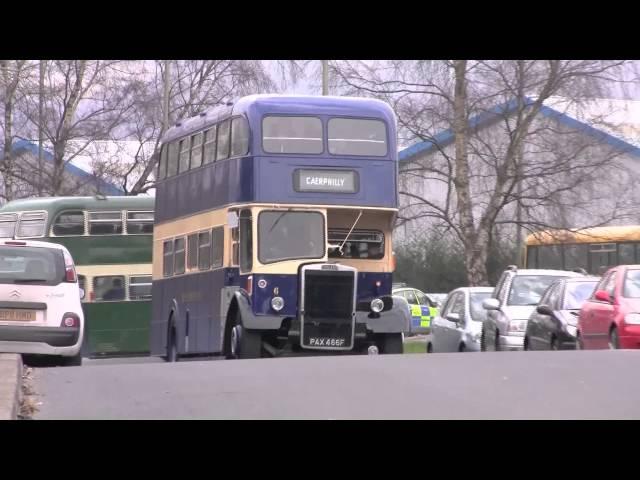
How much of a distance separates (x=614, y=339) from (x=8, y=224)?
18.7 metres

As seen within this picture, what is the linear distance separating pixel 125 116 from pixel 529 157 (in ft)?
51.3

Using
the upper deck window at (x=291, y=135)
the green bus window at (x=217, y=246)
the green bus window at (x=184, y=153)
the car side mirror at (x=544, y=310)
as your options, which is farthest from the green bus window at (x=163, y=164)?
the car side mirror at (x=544, y=310)

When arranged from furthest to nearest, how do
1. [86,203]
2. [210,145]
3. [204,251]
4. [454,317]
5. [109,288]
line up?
[109,288]
[86,203]
[454,317]
[204,251]
[210,145]

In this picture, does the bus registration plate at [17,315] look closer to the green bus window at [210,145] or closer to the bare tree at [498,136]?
the green bus window at [210,145]

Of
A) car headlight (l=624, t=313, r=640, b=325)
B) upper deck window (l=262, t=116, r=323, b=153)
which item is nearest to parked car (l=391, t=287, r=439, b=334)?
upper deck window (l=262, t=116, r=323, b=153)

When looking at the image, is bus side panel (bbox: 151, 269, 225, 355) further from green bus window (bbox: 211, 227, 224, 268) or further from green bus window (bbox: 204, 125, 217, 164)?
green bus window (bbox: 204, 125, 217, 164)

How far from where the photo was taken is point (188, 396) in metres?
12.5

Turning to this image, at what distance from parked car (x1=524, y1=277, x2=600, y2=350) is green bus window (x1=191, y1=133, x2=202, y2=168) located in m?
6.69

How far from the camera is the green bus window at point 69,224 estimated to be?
3212 cm

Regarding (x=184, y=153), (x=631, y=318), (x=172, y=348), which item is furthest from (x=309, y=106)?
(x=172, y=348)

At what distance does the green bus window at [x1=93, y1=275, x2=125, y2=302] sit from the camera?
3216cm

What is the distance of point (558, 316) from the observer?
2111 cm

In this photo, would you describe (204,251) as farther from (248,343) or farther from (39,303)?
(39,303)
